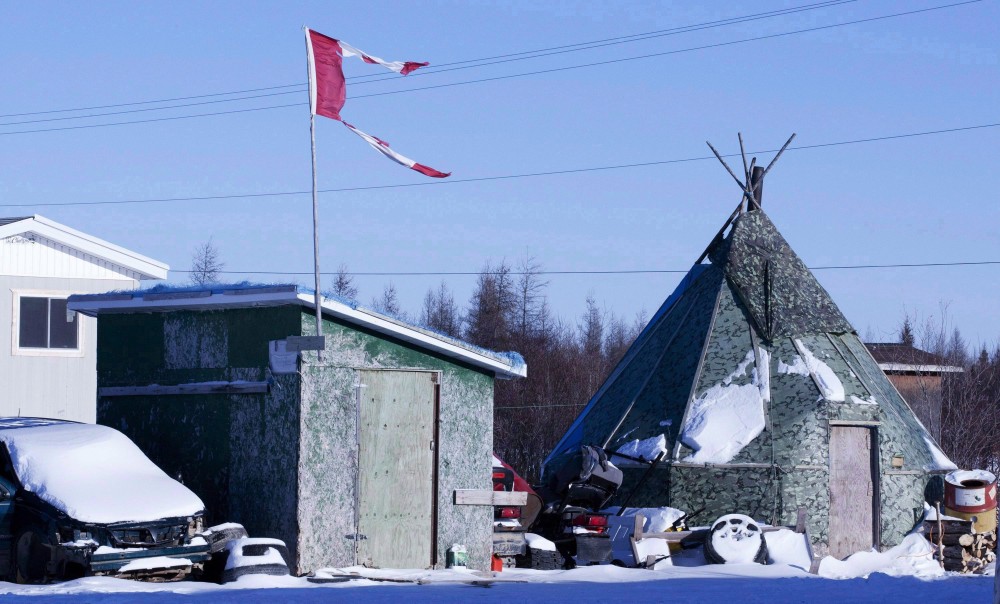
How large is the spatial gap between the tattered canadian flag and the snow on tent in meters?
7.75

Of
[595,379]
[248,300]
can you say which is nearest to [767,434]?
[248,300]

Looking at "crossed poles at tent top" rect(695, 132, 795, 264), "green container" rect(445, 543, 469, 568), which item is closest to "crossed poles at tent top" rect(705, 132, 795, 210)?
"crossed poles at tent top" rect(695, 132, 795, 264)

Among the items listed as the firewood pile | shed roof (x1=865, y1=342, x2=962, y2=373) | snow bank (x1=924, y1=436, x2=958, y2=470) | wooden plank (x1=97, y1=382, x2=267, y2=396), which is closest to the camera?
wooden plank (x1=97, y1=382, x2=267, y2=396)

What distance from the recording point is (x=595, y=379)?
60000mm

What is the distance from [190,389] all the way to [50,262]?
849cm

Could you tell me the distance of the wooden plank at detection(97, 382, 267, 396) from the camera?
1505cm

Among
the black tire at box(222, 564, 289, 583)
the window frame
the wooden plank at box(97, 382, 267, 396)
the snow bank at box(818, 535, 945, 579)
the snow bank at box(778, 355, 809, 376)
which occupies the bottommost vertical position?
the snow bank at box(818, 535, 945, 579)

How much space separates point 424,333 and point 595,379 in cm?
4488

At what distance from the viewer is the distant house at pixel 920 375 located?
38.0 metres

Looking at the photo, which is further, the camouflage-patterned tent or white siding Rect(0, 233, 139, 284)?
white siding Rect(0, 233, 139, 284)

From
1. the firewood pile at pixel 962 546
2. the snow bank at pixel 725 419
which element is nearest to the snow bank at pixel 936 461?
the firewood pile at pixel 962 546

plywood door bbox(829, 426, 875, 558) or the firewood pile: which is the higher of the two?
plywood door bbox(829, 426, 875, 558)

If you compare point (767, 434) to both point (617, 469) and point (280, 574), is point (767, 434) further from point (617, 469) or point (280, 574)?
point (280, 574)

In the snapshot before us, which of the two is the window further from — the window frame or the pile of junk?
the pile of junk
